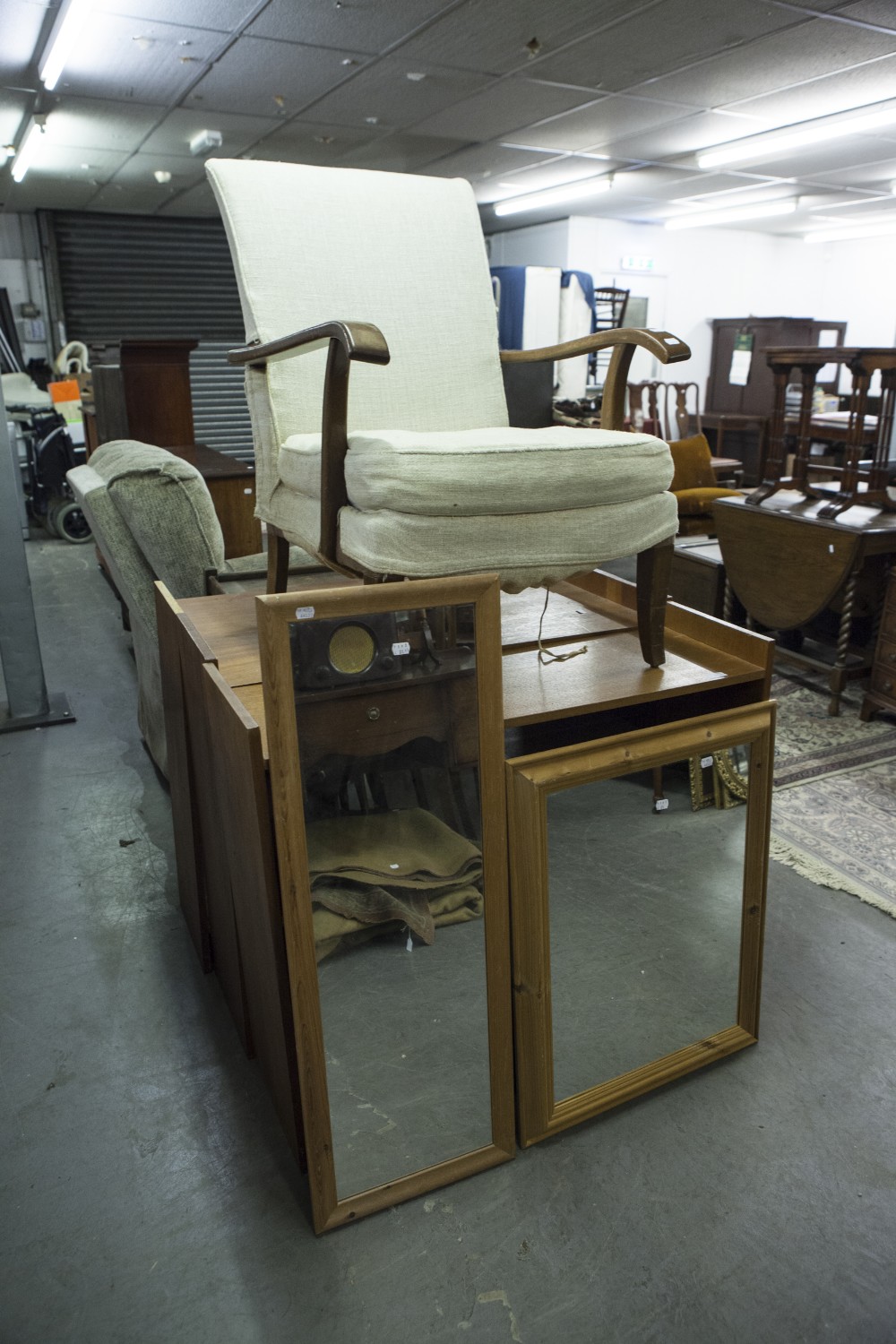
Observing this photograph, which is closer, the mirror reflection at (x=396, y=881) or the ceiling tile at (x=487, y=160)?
the mirror reflection at (x=396, y=881)

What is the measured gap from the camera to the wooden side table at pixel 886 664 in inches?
114

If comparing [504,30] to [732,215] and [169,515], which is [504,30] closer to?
[169,515]

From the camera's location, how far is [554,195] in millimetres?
7652

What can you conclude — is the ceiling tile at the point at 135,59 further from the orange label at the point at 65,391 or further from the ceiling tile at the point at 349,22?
the orange label at the point at 65,391

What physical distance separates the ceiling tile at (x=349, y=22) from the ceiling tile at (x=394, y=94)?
349 mm

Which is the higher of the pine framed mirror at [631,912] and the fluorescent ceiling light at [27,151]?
the fluorescent ceiling light at [27,151]

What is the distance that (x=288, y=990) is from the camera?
1242 millimetres

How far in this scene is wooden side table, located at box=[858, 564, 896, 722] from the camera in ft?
9.52

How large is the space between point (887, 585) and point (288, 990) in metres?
2.42

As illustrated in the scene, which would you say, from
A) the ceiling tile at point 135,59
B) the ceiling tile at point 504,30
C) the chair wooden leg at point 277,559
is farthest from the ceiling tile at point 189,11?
the chair wooden leg at point 277,559

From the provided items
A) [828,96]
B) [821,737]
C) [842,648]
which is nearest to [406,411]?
[821,737]

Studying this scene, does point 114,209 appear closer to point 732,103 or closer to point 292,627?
point 732,103

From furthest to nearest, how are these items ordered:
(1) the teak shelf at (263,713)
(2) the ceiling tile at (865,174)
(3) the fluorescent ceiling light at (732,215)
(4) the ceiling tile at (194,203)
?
(3) the fluorescent ceiling light at (732,215)
(4) the ceiling tile at (194,203)
(2) the ceiling tile at (865,174)
(1) the teak shelf at (263,713)

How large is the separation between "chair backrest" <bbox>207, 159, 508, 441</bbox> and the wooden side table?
1.56 m
